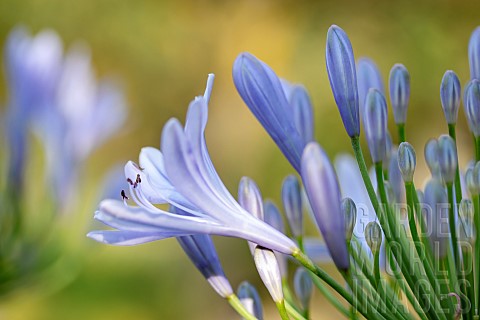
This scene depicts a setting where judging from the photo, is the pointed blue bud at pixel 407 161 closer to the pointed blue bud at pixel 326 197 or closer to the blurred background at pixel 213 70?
the pointed blue bud at pixel 326 197

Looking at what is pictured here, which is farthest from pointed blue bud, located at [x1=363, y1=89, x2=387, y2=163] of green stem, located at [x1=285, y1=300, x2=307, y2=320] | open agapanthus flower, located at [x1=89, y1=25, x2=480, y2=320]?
green stem, located at [x1=285, y1=300, x2=307, y2=320]

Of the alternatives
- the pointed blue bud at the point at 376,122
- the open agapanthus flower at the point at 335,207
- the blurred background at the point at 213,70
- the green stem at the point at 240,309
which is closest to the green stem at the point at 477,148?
the open agapanthus flower at the point at 335,207

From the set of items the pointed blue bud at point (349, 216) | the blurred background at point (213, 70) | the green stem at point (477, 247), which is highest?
the blurred background at point (213, 70)

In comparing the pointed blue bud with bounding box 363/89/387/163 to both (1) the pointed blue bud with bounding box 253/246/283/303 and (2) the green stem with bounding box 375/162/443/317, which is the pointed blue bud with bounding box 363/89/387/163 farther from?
(1) the pointed blue bud with bounding box 253/246/283/303

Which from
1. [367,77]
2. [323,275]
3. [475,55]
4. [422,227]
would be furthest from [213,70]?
[323,275]

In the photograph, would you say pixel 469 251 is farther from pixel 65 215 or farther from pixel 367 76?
pixel 65 215

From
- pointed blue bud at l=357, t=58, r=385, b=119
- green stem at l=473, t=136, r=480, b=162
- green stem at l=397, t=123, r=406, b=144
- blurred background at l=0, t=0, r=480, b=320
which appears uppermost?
blurred background at l=0, t=0, r=480, b=320
